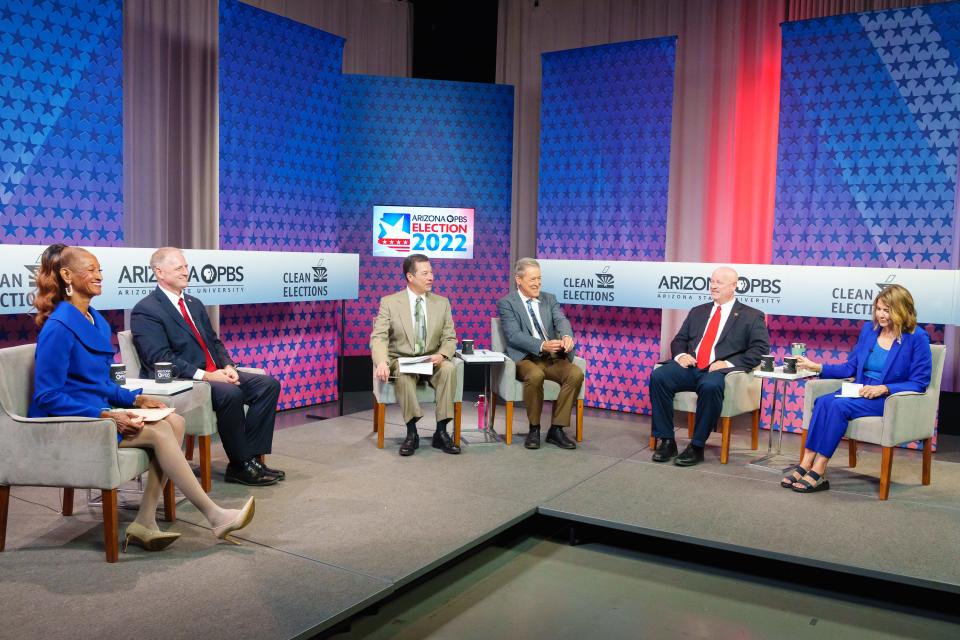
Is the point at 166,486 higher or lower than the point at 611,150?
lower

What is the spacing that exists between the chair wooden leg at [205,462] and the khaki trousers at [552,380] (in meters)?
2.12

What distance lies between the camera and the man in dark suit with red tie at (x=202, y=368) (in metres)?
4.24

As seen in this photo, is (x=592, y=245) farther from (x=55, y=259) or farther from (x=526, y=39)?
(x=55, y=259)

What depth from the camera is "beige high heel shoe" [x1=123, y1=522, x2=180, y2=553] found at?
330cm

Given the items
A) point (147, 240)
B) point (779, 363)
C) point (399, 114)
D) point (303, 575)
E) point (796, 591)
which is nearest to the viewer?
point (303, 575)

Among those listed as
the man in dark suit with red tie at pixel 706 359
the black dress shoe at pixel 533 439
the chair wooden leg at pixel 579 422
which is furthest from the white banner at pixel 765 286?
the black dress shoe at pixel 533 439

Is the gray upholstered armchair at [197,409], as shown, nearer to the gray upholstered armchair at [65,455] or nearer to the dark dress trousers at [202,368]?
the dark dress trousers at [202,368]

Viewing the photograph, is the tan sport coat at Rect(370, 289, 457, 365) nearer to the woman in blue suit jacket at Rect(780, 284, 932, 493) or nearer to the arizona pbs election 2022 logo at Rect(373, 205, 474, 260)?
the arizona pbs election 2022 logo at Rect(373, 205, 474, 260)

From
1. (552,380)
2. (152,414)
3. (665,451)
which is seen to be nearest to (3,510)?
(152,414)

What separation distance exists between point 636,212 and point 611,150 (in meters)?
0.59

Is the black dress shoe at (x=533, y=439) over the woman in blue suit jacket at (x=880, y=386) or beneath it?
beneath

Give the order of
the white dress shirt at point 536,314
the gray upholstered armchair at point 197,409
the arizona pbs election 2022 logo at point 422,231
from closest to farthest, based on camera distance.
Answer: the gray upholstered armchair at point 197,409 → the white dress shirt at point 536,314 → the arizona pbs election 2022 logo at point 422,231

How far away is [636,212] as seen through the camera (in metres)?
6.63

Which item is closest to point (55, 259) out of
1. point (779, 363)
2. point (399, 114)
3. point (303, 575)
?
point (303, 575)
